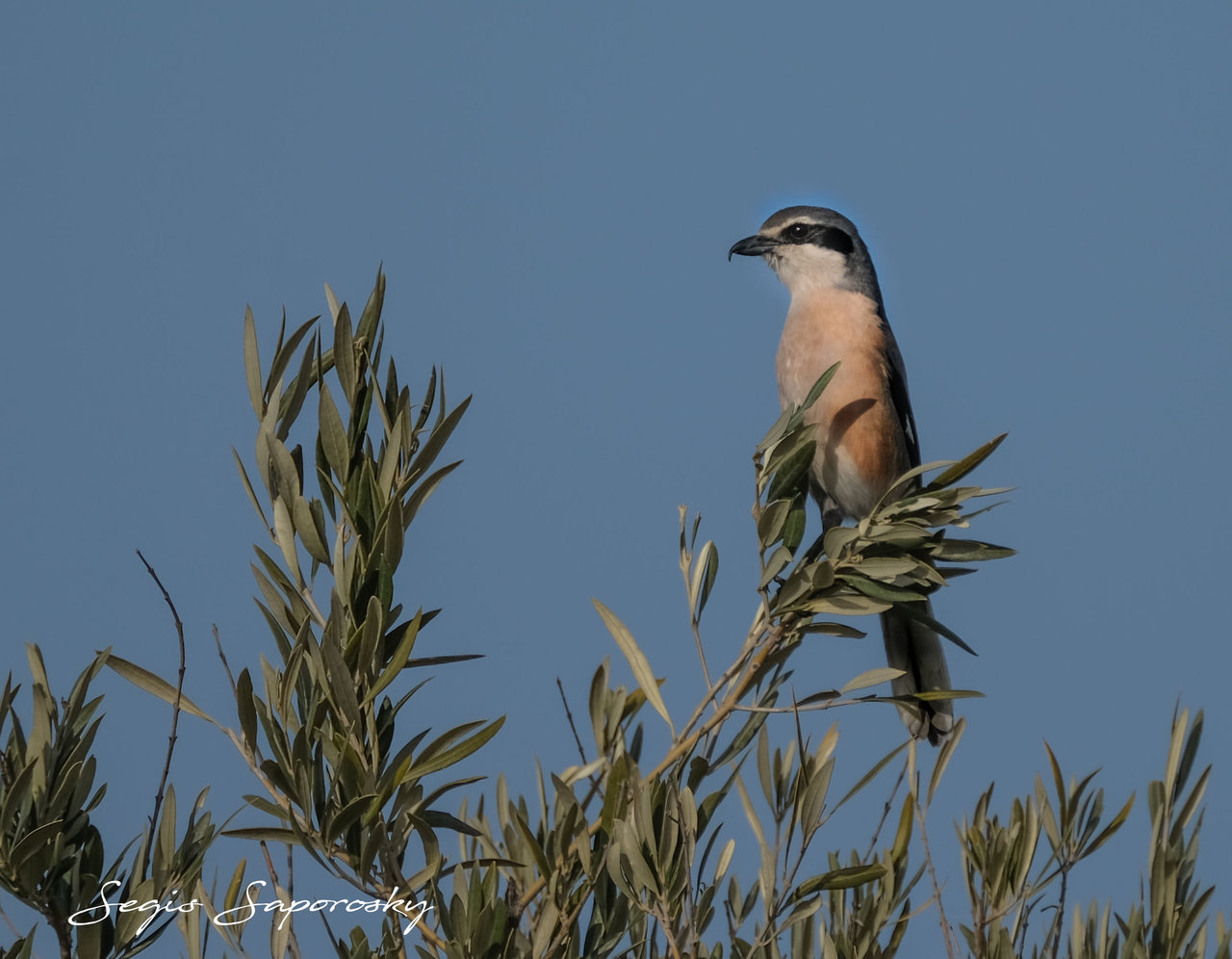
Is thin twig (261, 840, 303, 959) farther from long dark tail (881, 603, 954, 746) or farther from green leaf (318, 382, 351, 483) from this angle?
long dark tail (881, 603, 954, 746)

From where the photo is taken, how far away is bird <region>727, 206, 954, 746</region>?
147 inches

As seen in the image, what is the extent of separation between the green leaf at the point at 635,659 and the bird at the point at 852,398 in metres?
1.80

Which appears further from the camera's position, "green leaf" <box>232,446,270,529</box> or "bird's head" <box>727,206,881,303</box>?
"bird's head" <box>727,206,881,303</box>

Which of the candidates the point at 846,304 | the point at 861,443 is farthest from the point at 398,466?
the point at 846,304

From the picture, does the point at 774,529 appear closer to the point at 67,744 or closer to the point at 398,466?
the point at 398,466

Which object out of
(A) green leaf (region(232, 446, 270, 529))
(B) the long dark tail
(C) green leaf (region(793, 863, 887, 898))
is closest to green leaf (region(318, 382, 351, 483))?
(A) green leaf (region(232, 446, 270, 529))

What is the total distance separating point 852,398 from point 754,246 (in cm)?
102

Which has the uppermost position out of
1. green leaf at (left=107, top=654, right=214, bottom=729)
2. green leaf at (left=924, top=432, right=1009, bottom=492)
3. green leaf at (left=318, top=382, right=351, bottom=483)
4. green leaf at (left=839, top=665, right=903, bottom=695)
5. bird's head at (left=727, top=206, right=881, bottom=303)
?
bird's head at (left=727, top=206, right=881, bottom=303)

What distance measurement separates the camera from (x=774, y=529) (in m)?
2.21

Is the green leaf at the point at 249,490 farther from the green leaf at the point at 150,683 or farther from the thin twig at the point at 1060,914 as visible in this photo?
the thin twig at the point at 1060,914

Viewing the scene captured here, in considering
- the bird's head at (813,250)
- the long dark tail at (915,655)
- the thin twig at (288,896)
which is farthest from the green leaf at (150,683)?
the bird's head at (813,250)

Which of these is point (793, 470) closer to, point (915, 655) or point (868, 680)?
point (868, 680)

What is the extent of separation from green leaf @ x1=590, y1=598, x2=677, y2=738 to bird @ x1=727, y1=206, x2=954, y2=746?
5.91ft

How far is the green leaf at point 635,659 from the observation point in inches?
78.6
